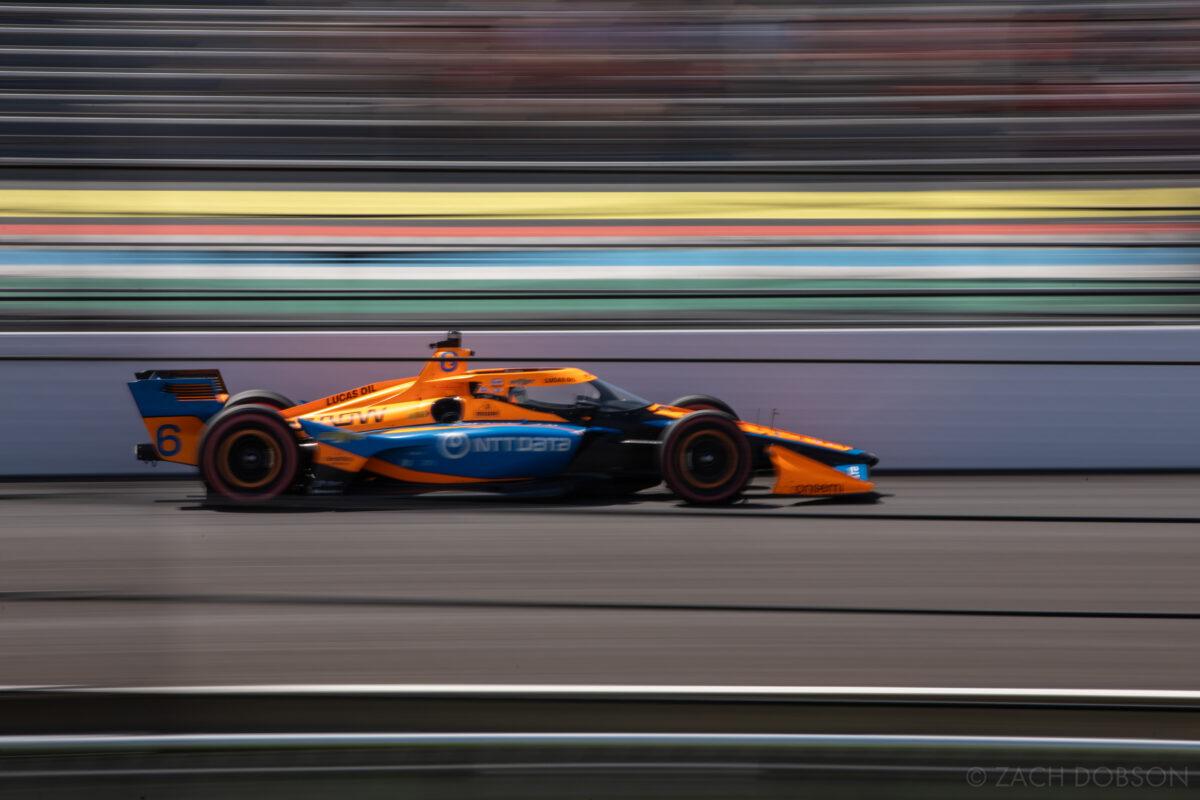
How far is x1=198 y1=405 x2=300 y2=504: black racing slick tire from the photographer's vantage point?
12.8 feet

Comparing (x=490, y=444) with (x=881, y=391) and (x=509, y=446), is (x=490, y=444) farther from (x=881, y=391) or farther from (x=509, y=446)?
(x=881, y=391)

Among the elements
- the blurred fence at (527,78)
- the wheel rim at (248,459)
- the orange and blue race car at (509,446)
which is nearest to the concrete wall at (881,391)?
the orange and blue race car at (509,446)

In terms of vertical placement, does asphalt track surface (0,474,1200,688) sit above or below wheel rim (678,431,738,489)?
below

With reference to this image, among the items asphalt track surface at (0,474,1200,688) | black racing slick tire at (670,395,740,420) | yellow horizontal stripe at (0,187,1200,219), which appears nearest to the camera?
asphalt track surface at (0,474,1200,688)

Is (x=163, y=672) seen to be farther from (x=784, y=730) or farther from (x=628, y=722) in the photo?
(x=784, y=730)

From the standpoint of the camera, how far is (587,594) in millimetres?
2471

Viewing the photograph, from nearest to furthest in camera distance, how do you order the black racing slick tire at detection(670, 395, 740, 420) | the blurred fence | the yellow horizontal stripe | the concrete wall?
the blurred fence < the black racing slick tire at detection(670, 395, 740, 420) < the concrete wall < the yellow horizontal stripe

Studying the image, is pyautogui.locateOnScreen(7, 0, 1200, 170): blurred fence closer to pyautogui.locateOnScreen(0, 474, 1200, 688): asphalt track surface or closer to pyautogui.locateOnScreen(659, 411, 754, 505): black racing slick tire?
pyautogui.locateOnScreen(0, 474, 1200, 688): asphalt track surface

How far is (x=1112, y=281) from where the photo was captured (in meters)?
4.88

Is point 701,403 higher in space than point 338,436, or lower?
higher

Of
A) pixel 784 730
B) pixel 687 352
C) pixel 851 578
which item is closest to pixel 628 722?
pixel 784 730

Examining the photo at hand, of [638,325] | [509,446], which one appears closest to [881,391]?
[638,325]

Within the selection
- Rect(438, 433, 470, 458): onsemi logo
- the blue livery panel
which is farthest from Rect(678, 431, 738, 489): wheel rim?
Rect(438, 433, 470, 458): onsemi logo

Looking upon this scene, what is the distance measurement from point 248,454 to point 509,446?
3.28ft
